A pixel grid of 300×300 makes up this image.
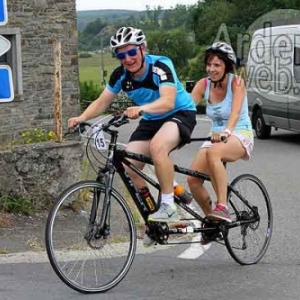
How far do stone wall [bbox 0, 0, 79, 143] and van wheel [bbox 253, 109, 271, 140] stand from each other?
187 inches

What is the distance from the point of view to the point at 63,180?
29.6 feet

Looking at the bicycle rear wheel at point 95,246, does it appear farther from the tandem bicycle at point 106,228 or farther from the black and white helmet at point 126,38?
the black and white helmet at point 126,38

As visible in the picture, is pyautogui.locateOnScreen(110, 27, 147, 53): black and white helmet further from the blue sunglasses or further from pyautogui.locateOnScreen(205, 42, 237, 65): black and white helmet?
pyautogui.locateOnScreen(205, 42, 237, 65): black and white helmet

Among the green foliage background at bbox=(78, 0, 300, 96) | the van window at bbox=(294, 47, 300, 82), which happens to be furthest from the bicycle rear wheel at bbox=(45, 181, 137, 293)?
the green foliage background at bbox=(78, 0, 300, 96)

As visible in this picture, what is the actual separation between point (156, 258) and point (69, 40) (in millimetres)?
10868

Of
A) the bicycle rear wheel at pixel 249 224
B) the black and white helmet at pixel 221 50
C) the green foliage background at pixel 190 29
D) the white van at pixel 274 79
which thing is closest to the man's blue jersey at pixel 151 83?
the black and white helmet at pixel 221 50

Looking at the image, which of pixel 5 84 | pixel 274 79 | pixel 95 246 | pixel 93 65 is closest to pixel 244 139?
pixel 95 246

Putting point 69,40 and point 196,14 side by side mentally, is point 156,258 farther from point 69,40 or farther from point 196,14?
point 196,14

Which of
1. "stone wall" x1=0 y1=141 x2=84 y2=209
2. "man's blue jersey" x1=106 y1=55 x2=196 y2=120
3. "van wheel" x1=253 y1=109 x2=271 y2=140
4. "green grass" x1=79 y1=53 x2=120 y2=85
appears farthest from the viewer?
"green grass" x1=79 y1=53 x2=120 y2=85

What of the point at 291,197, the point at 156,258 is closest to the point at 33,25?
the point at 291,197

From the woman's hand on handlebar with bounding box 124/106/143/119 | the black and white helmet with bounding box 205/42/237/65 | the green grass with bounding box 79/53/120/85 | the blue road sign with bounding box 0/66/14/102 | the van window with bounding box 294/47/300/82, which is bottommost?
the green grass with bounding box 79/53/120/85

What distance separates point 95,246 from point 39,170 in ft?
9.85

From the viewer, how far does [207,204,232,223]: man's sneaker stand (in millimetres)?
6562

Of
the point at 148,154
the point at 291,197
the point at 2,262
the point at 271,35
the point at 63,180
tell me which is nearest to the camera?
the point at 148,154
